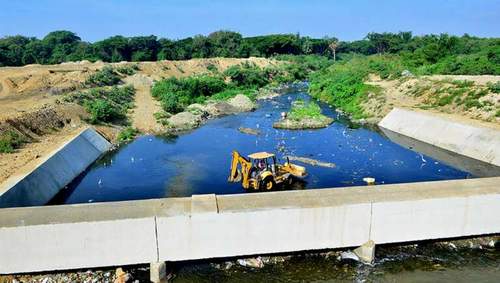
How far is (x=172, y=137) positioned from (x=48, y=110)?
951 centimetres

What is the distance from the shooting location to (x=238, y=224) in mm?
12992

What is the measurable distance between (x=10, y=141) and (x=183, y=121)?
16818mm

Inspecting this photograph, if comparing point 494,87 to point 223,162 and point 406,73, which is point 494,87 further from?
point 223,162

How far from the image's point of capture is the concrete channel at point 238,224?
1236 centimetres

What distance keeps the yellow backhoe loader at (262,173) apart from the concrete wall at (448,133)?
12.6 meters

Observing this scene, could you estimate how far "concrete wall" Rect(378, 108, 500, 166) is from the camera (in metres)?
25.6

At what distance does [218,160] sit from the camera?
86.3ft

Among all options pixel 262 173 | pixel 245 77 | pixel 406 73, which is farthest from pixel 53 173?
pixel 245 77

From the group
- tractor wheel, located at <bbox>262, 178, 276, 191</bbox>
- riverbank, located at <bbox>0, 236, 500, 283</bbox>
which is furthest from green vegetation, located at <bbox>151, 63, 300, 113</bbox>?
riverbank, located at <bbox>0, 236, 500, 283</bbox>

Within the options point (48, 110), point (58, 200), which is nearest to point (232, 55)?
point (48, 110)

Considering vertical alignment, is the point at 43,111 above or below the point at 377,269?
above

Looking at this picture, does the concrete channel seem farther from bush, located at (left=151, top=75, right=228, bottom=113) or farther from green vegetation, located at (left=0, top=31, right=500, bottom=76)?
green vegetation, located at (left=0, top=31, right=500, bottom=76)

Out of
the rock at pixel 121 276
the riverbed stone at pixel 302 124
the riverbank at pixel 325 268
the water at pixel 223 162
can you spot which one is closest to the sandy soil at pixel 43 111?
the water at pixel 223 162

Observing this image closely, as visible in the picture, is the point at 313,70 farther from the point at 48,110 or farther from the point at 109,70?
the point at 48,110
